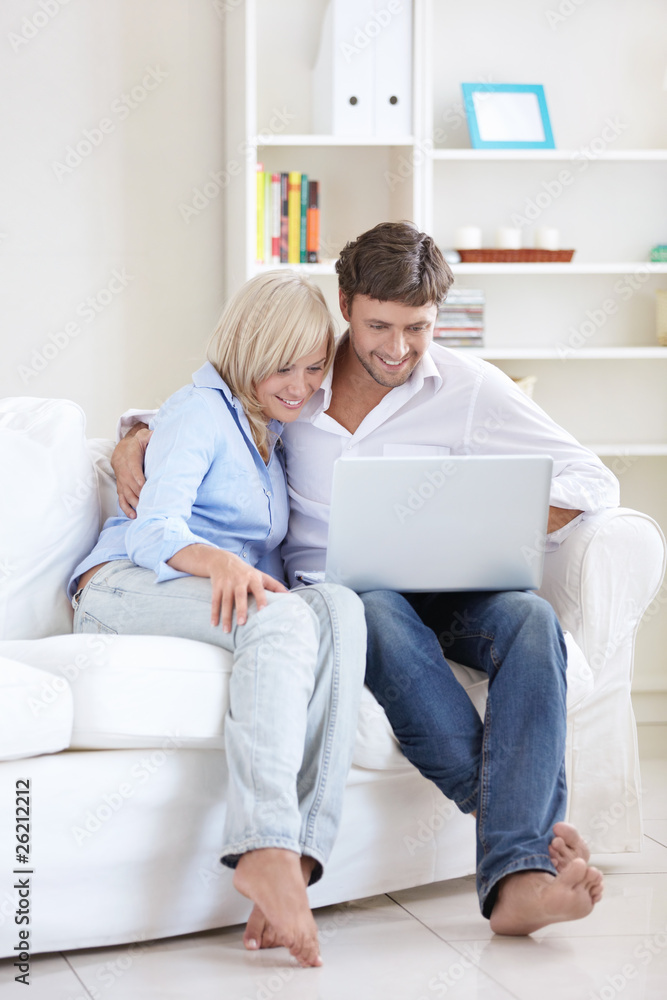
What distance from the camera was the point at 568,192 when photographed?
3.14m

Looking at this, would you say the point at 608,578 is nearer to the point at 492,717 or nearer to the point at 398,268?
the point at 492,717

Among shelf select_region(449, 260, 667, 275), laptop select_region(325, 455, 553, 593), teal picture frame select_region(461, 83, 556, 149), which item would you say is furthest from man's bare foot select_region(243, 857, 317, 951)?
teal picture frame select_region(461, 83, 556, 149)

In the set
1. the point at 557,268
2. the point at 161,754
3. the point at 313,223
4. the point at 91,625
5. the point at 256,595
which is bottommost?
the point at 161,754

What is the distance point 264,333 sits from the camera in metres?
1.76

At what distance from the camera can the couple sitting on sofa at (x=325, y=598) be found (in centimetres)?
140

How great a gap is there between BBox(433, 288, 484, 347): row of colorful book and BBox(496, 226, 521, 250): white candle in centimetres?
14

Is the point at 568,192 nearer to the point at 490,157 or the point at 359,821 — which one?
the point at 490,157

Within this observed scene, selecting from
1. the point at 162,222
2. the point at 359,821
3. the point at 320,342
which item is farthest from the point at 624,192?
the point at 359,821

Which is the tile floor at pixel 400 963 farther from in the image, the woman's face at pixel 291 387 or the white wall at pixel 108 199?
the white wall at pixel 108 199

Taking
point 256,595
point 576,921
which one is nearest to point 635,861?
point 576,921

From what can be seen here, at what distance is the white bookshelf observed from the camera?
9.83ft

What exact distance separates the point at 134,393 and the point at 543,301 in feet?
4.01

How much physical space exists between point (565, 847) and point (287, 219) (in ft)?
6.39

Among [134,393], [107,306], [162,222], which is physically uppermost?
[162,222]
